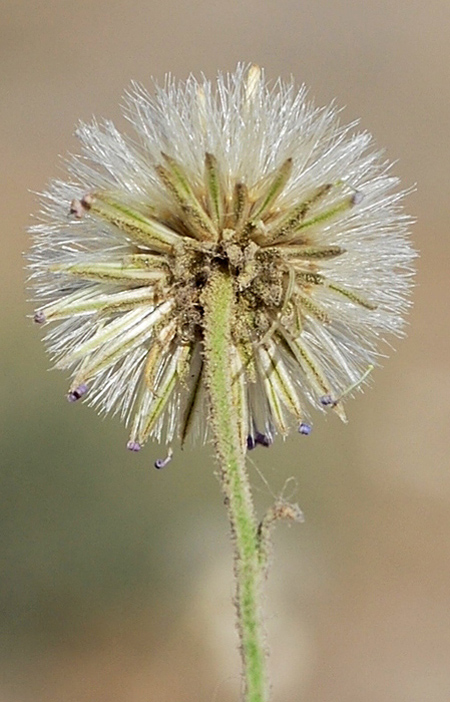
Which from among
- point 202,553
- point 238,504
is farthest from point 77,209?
point 202,553

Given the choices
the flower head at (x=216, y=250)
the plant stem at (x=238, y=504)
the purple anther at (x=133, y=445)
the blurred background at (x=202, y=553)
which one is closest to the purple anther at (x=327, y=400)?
the flower head at (x=216, y=250)

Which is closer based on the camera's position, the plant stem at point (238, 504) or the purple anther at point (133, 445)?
the plant stem at point (238, 504)

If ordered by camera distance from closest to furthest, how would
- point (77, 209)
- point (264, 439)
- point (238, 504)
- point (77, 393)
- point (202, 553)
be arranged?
1. point (238, 504)
2. point (77, 209)
3. point (77, 393)
4. point (264, 439)
5. point (202, 553)

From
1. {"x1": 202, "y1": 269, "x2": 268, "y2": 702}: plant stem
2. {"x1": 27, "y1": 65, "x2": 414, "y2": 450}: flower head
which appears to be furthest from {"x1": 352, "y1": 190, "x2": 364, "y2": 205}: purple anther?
{"x1": 202, "y1": 269, "x2": 268, "y2": 702}: plant stem

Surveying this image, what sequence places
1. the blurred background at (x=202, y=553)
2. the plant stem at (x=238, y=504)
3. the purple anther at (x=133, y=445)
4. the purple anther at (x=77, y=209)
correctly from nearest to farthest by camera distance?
the plant stem at (x=238, y=504), the purple anther at (x=77, y=209), the purple anther at (x=133, y=445), the blurred background at (x=202, y=553)

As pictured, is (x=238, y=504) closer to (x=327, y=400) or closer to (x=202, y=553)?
(x=327, y=400)

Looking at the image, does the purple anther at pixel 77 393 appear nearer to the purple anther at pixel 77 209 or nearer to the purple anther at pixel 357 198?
the purple anther at pixel 77 209

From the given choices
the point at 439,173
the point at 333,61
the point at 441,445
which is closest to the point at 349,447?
the point at 441,445
